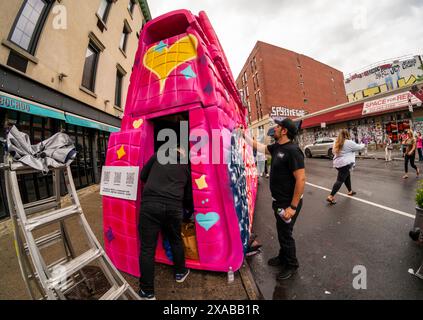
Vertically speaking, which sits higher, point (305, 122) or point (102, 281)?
point (305, 122)

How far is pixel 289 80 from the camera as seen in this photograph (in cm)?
3350

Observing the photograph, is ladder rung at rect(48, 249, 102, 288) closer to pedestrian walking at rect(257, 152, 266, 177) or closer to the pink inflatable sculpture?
the pink inflatable sculpture

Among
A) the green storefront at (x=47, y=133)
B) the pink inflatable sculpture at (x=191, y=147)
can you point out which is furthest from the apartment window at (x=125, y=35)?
the pink inflatable sculpture at (x=191, y=147)

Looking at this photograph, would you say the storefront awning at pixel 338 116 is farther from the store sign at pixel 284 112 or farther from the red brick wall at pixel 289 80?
the red brick wall at pixel 289 80

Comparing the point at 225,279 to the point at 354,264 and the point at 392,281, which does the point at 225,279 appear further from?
the point at 392,281

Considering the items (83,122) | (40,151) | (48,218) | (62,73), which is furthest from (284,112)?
(48,218)

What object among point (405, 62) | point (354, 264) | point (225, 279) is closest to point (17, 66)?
point (225, 279)

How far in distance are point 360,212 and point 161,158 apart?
453 centimetres

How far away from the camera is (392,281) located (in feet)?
7.18

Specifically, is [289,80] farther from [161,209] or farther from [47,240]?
[47,240]

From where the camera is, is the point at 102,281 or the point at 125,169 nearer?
the point at 102,281

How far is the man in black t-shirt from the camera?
2352 mm

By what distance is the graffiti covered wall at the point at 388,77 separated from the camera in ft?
101

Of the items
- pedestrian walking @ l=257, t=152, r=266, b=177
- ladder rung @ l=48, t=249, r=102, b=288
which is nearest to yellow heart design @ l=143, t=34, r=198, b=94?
ladder rung @ l=48, t=249, r=102, b=288
